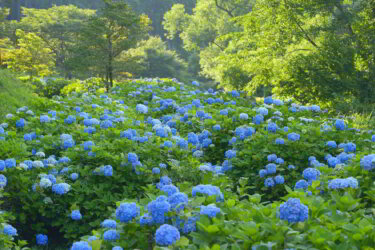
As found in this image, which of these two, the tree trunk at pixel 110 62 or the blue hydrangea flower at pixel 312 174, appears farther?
the tree trunk at pixel 110 62

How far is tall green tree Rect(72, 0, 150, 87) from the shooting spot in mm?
14094

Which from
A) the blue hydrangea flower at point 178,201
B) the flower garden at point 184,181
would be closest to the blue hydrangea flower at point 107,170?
the flower garden at point 184,181

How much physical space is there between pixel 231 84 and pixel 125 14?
604 cm

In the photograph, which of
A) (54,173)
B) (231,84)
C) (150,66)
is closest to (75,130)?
(54,173)

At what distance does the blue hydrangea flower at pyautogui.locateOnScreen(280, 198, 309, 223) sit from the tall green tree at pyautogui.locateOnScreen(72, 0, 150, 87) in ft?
41.9

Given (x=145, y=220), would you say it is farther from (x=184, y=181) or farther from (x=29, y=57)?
(x=29, y=57)

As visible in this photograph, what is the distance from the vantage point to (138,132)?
4.65 m

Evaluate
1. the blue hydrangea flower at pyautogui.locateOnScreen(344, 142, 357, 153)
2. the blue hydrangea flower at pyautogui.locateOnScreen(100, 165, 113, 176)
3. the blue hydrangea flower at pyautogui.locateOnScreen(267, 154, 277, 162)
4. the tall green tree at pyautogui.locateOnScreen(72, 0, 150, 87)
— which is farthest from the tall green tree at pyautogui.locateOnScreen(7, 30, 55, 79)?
the blue hydrangea flower at pyautogui.locateOnScreen(344, 142, 357, 153)

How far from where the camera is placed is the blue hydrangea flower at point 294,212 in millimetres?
1941

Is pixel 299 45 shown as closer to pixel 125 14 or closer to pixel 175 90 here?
pixel 175 90

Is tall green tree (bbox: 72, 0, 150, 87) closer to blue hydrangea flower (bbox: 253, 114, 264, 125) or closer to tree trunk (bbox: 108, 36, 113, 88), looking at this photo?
tree trunk (bbox: 108, 36, 113, 88)

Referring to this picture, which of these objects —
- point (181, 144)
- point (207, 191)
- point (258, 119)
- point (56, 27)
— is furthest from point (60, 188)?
point (56, 27)

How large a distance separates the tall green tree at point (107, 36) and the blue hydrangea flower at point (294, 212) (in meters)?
12.8

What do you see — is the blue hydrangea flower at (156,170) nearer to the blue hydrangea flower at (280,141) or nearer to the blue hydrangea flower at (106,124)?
the blue hydrangea flower at (106,124)
